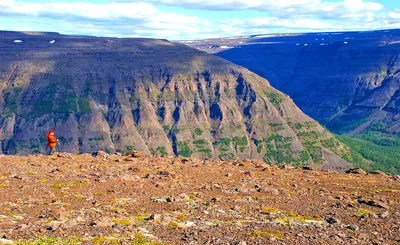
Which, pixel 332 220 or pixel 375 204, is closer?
pixel 332 220

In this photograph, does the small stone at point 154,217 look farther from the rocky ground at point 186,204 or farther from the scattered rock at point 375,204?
the scattered rock at point 375,204

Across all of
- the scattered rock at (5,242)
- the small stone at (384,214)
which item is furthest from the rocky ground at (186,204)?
the scattered rock at (5,242)

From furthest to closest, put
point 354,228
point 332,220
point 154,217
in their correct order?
point 332,220 → point 154,217 → point 354,228

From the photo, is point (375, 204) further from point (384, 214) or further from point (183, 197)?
point (183, 197)

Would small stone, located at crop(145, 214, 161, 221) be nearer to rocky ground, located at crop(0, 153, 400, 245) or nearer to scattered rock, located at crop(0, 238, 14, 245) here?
rocky ground, located at crop(0, 153, 400, 245)

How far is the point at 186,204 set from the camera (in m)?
33.5

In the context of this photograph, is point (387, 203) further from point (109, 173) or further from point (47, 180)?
point (47, 180)

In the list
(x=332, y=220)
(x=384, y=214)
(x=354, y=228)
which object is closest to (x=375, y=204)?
(x=384, y=214)

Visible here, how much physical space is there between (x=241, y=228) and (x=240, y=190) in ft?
29.1

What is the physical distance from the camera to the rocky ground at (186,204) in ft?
90.2

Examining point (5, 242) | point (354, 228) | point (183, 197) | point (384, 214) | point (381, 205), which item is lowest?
point (183, 197)

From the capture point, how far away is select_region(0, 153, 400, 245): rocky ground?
90.2 feet

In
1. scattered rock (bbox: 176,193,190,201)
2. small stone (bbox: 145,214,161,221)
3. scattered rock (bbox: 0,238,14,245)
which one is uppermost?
scattered rock (bbox: 0,238,14,245)

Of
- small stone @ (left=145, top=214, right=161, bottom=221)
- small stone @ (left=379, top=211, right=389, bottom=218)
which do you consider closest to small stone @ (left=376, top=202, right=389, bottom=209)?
small stone @ (left=379, top=211, right=389, bottom=218)
